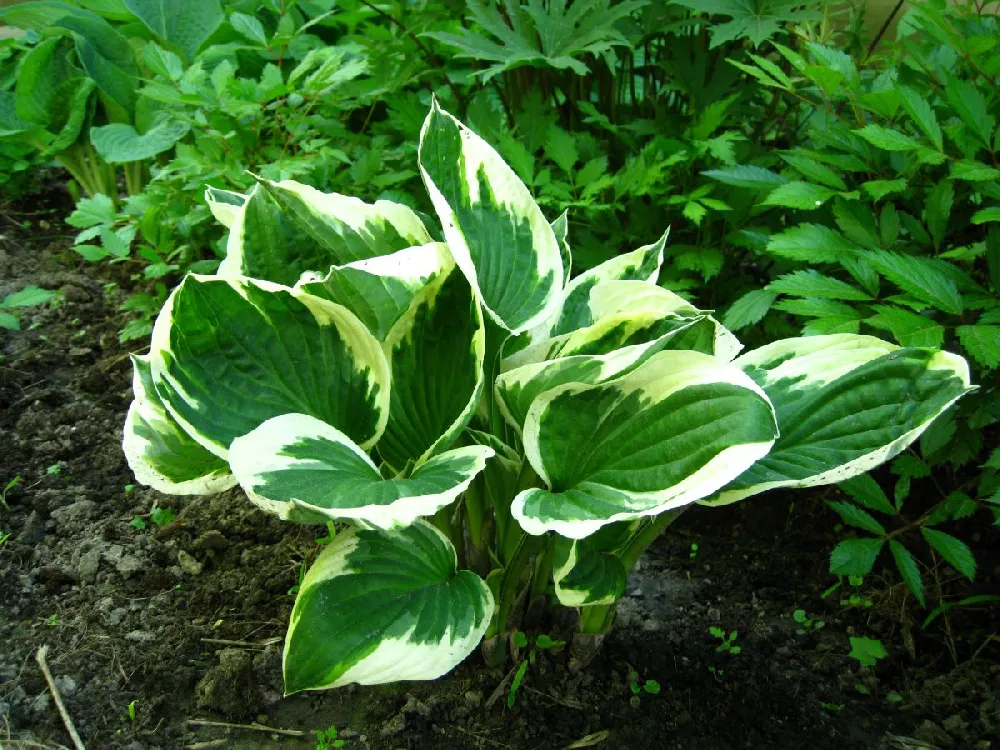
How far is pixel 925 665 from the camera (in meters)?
1.22

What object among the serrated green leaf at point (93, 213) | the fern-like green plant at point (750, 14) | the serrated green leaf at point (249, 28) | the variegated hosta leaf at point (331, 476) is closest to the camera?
→ the variegated hosta leaf at point (331, 476)

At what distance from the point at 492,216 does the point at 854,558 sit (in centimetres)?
67

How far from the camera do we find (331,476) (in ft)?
2.64

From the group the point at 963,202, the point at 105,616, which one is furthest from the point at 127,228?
the point at 963,202

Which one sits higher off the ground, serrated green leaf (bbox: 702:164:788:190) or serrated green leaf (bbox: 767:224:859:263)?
serrated green leaf (bbox: 702:164:788:190)

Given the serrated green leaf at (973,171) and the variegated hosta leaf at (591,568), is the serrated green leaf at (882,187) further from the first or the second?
the variegated hosta leaf at (591,568)

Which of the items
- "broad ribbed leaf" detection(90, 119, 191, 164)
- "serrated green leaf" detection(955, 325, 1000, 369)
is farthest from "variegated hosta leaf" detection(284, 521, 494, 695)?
"broad ribbed leaf" detection(90, 119, 191, 164)

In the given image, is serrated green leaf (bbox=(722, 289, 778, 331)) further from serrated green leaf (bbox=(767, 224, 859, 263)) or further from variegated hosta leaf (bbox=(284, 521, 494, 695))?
variegated hosta leaf (bbox=(284, 521, 494, 695))

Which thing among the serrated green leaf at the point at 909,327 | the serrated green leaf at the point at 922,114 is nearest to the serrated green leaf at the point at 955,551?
the serrated green leaf at the point at 909,327

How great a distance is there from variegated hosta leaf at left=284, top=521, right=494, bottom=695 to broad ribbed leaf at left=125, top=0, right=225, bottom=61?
1817 millimetres

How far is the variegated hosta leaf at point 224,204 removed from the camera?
42.6 inches

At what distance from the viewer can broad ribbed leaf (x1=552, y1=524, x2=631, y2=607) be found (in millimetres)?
912

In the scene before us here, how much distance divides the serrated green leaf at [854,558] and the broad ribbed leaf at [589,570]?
1.16 feet

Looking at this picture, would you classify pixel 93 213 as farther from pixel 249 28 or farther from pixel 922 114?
pixel 922 114
